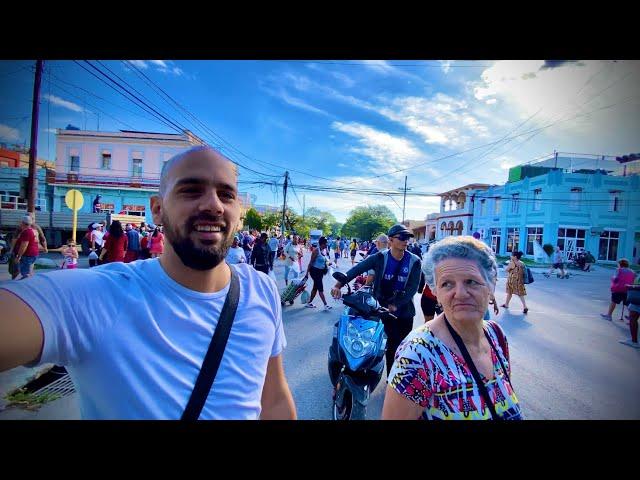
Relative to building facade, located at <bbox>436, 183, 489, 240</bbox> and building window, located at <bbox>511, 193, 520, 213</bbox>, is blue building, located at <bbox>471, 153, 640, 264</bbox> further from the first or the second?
building facade, located at <bbox>436, 183, 489, 240</bbox>

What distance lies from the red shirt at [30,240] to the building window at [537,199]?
28.9m

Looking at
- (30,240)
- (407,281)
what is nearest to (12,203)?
(30,240)

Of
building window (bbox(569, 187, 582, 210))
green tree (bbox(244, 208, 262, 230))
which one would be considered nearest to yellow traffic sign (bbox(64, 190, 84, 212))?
green tree (bbox(244, 208, 262, 230))

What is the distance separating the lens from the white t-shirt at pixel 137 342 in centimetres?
84

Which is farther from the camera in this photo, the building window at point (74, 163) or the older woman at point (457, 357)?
the building window at point (74, 163)

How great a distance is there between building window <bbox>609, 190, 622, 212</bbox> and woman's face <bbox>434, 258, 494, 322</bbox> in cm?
2770

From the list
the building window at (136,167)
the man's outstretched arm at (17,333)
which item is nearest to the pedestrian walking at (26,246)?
the man's outstretched arm at (17,333)

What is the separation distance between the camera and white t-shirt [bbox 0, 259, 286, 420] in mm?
838

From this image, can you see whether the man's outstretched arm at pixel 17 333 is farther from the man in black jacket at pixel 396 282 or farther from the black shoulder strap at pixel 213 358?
the man in black jacket at pixel 396 282

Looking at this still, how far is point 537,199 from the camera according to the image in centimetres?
2258
